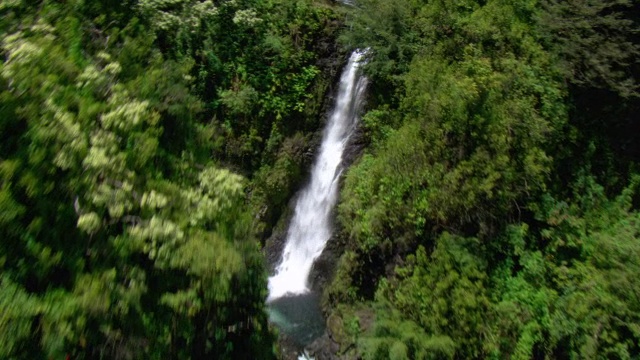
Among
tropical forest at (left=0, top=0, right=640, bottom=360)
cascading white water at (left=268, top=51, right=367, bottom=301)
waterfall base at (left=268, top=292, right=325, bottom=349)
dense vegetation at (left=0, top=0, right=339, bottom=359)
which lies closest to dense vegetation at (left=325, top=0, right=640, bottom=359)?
tropical forest at (left=0, top=0, right=640, bottom=360)

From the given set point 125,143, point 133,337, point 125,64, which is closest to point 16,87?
point 125,143

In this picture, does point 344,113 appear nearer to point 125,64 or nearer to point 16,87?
point 125,64

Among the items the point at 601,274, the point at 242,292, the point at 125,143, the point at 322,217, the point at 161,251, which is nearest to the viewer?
the point at 161,251

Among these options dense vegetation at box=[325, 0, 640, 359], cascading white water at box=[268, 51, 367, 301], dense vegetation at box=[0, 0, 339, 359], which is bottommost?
cascading white water at box=[268, 51, 367, 301]

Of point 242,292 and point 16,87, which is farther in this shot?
point 242,292

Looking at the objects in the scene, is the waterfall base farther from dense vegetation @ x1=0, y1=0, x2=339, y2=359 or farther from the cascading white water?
dense vegetation @ x1=0, y1=0, x2=339, y2=359

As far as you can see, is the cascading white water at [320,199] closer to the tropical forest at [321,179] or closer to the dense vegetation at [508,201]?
the tropical forest at [321,179]
